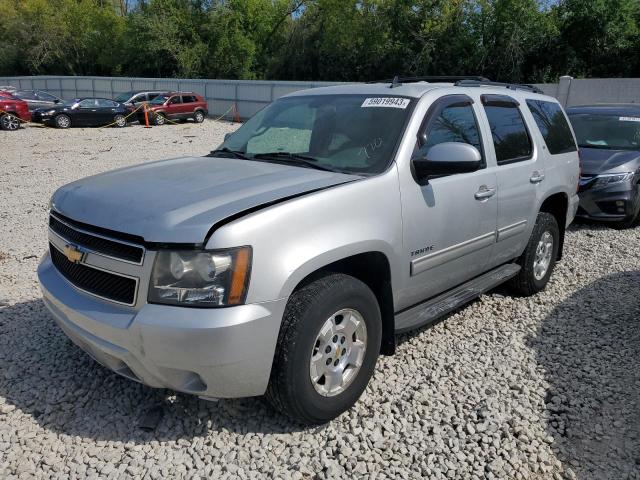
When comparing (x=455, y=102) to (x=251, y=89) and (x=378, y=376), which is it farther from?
(x=251, y=89)

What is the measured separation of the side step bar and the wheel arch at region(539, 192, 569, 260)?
35.2 inches

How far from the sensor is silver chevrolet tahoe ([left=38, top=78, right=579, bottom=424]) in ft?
8.25

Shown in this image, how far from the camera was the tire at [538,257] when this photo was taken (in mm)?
4867

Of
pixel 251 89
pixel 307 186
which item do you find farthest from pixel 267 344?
pixel 251 89

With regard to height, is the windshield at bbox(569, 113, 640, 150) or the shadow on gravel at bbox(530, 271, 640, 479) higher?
the windshield at bbox(569, 113, 640, 150)

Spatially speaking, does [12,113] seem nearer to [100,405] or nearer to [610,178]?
[610,178]

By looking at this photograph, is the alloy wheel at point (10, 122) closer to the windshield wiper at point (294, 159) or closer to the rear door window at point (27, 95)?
the rear door window at point (27, 95)

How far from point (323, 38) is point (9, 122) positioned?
25.3 metres

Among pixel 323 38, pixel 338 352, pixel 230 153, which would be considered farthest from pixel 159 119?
pixel 338 352

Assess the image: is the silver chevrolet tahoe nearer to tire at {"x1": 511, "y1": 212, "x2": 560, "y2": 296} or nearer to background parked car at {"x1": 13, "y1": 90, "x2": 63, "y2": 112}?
tire at {"x1": 511, "y1": 212, "x2": 560, "y2": 296}

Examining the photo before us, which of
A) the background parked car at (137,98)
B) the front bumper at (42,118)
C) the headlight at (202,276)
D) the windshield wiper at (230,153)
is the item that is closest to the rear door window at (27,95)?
the front bumper at (42,118)

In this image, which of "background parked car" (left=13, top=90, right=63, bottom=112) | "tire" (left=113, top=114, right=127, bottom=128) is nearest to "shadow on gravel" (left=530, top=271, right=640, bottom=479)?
"tire" (left=113, top=114, right=127, bottom=128)

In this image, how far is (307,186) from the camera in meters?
2.95

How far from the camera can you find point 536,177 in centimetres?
459
